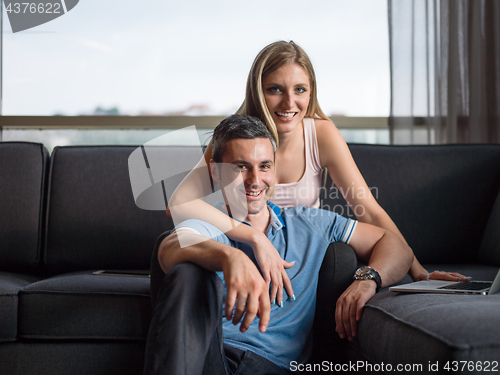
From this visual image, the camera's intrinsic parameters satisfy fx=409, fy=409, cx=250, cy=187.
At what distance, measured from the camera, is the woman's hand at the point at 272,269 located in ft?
3.20

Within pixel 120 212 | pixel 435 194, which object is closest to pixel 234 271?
pixel 120 212

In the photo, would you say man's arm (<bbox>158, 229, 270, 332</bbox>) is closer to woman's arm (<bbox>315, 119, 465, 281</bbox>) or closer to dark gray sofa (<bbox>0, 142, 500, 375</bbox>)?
dark gray sofa (<bbox>0, 142, 500, 375</bbox>)

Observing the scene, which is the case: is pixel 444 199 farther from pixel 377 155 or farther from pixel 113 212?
pixel 113 212

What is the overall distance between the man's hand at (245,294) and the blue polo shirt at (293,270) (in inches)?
7.3

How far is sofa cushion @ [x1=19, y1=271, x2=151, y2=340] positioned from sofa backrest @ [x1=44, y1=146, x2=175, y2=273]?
46cm

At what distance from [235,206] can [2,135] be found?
2164 mm

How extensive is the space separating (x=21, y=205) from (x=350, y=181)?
1392mm

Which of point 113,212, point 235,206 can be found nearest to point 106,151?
point 113,212

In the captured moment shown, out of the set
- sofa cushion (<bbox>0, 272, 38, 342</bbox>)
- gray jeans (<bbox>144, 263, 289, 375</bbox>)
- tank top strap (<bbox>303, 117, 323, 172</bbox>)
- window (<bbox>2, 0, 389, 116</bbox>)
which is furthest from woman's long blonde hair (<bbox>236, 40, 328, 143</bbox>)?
window (<bbox>2, 0, 389, 116</bbox>)

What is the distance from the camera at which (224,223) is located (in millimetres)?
1143

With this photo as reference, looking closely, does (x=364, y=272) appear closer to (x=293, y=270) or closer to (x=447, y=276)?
(x=293, y=270)

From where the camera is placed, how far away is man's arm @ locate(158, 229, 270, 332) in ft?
2.76

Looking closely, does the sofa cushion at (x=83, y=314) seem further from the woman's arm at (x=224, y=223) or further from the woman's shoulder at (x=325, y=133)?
the woman's shoulder at (x=325, y=133)

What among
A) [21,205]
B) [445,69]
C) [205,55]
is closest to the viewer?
[21,205]
